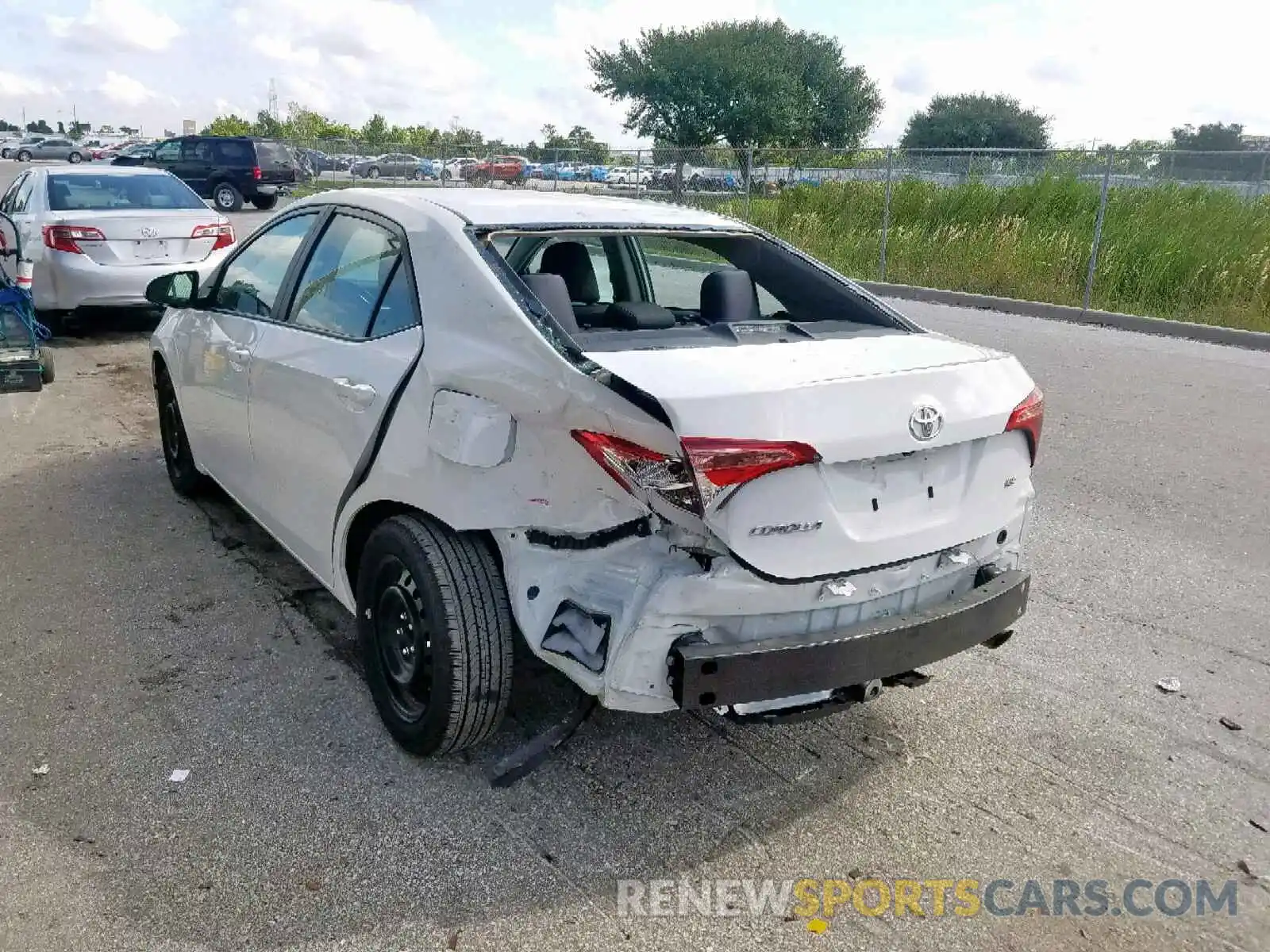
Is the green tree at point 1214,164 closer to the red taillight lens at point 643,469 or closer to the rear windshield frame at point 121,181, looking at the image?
the rear windshield frame at point 121,181

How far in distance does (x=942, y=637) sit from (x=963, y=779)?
0.60 m

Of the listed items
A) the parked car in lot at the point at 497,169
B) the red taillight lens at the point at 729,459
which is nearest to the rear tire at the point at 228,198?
the parked car in lot at the point at 497,169

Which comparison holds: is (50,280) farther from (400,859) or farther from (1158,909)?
(1158,909)

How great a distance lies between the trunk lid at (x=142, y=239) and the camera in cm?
948

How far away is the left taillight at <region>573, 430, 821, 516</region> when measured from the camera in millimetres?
2482

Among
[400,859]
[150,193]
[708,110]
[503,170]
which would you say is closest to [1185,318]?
[150,193]

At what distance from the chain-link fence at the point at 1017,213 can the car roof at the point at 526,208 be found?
10886 mm

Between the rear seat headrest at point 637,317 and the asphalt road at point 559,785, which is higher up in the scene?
the rear seat headrest at point 637,317

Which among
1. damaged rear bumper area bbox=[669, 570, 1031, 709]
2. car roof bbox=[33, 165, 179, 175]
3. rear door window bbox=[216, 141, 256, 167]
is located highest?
rear door window bbox=[216, 141, 256, 167]

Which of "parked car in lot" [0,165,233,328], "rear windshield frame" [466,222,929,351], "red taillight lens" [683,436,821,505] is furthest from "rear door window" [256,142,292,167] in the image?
"red taillight lens" [683,436,821,505]

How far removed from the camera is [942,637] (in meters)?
2.85

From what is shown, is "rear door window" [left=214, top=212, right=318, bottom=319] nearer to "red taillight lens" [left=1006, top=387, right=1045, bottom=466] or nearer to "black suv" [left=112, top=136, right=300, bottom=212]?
"red taillight lens" [left=1006, top=387, right=1045, bottom=466]

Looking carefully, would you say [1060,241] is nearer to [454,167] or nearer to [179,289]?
[179,289]

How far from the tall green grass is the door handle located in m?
12.0
